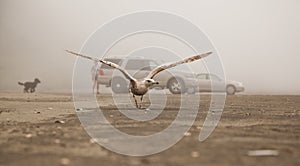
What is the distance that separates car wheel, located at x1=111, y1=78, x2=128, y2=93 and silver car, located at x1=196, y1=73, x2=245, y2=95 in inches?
131

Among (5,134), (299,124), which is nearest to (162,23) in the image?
(299,124)

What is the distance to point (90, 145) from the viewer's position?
4.20m

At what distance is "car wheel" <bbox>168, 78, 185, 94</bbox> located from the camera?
16734 millimetres

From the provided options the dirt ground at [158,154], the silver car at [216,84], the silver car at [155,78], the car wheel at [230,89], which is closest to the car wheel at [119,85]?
the silver car at [155,78]

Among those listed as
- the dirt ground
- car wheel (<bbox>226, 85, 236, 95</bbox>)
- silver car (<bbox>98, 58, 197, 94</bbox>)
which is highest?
silver car (<bbox>98, 58, 197, 94</bbox>)

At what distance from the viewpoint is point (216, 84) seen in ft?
59.4

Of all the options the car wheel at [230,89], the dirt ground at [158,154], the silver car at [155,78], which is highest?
the silver car at [155,78]

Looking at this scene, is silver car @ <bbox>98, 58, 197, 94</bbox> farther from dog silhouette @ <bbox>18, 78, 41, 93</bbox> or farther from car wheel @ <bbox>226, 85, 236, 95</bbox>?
dog silhouette @ <bbox>18, 78, 41, 93</bbox>

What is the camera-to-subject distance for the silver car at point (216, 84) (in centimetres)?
1808

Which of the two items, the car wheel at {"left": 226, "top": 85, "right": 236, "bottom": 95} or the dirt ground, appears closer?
the dirt ground

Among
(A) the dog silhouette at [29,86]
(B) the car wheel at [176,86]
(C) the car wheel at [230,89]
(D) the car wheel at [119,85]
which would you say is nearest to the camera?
(D) the car wheel at [119,85]

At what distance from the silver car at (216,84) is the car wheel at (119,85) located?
334 centimetres

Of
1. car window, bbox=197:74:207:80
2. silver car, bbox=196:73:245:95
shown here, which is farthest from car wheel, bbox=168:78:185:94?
car window, bbox=197:74:207:80

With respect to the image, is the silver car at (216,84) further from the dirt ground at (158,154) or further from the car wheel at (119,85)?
the dirt ground at (158,154)
